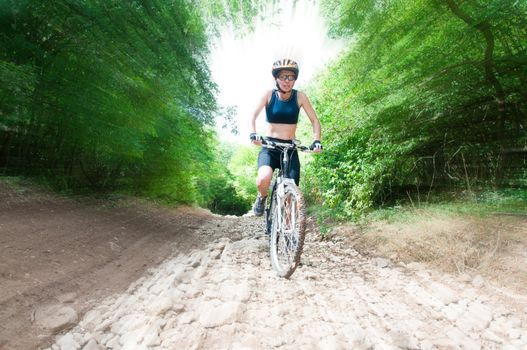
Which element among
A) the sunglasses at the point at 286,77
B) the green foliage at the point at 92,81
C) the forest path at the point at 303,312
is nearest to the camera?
the forest path at the point at 303,312

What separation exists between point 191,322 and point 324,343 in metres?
0.87

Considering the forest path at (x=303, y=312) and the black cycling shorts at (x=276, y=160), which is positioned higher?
the black cycling shorts at (x=276, y=160)

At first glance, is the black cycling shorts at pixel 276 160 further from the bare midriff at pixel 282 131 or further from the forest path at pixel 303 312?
the forest path at pixel 303 312

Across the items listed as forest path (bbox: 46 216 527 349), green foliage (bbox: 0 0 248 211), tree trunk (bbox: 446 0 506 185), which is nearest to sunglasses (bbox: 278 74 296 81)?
forest path (bbox: 46 216 527 349)

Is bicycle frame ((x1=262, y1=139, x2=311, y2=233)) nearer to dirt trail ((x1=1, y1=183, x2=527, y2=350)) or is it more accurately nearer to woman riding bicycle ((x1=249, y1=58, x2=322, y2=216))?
woman riding bicycle ((x1=249, y1=58, x2=322, y2=216))

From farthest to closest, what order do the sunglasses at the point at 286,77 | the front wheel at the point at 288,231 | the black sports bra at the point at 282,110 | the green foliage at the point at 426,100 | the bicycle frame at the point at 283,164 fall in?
1. the green foliage at the point at 426,100
2. the black sports bra at the point at 282,110
3. the sunglasses at the point at 286,77
4. the bicycle frame at the point at 283,164
5. the front wheel at the point at 288,231

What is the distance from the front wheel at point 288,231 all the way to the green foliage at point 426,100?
2.78m

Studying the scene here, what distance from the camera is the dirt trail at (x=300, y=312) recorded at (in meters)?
1.97

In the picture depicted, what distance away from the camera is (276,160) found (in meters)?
3.96

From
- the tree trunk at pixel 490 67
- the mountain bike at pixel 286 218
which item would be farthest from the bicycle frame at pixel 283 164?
the tree trunk at pixel 490 67

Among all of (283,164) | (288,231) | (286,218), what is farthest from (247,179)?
(288,231)

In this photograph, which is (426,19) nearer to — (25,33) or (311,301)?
(311,301)

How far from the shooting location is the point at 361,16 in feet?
19.2

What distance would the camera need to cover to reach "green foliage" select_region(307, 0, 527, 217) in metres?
5.22
